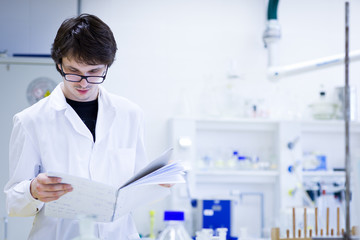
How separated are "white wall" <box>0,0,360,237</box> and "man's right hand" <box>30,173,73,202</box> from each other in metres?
2.12

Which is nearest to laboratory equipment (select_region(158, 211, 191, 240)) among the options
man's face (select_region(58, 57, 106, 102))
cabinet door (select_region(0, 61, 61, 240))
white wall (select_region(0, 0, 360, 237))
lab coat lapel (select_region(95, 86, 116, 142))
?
lab coat lapel (select_region(95, 86, 116, 142))

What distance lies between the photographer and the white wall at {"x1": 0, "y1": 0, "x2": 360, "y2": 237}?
345cm

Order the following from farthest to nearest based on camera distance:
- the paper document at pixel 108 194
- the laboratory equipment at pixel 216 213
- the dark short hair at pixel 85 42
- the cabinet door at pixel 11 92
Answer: the laboratory equipment at pixel 216 213 < the cabinet door at pixel 11 92 < the dark short hair at pixel 85 42 < the paper document at pixel 108 194

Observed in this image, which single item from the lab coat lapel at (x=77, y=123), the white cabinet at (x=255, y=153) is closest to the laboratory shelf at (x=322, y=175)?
the white cabinet at (x=255, y=153)

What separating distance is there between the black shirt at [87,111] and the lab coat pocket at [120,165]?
0.11m

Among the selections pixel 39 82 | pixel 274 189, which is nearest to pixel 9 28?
pixel 39 82

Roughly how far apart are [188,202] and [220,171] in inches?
12.7

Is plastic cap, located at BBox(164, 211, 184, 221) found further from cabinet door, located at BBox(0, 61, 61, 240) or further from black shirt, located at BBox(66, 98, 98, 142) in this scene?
cabinet door, located at BBox(0, 61, 61, 240)

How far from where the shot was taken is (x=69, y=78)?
61.4 inches

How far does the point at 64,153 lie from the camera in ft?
5.33

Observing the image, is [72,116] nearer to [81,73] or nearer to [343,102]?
[81,73]

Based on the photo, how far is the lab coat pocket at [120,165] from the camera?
1668mm

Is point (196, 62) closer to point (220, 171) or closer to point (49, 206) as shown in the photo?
point (220, 171)

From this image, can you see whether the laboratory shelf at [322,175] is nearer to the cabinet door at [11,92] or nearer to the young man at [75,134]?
the cabinet door at [11,92]
